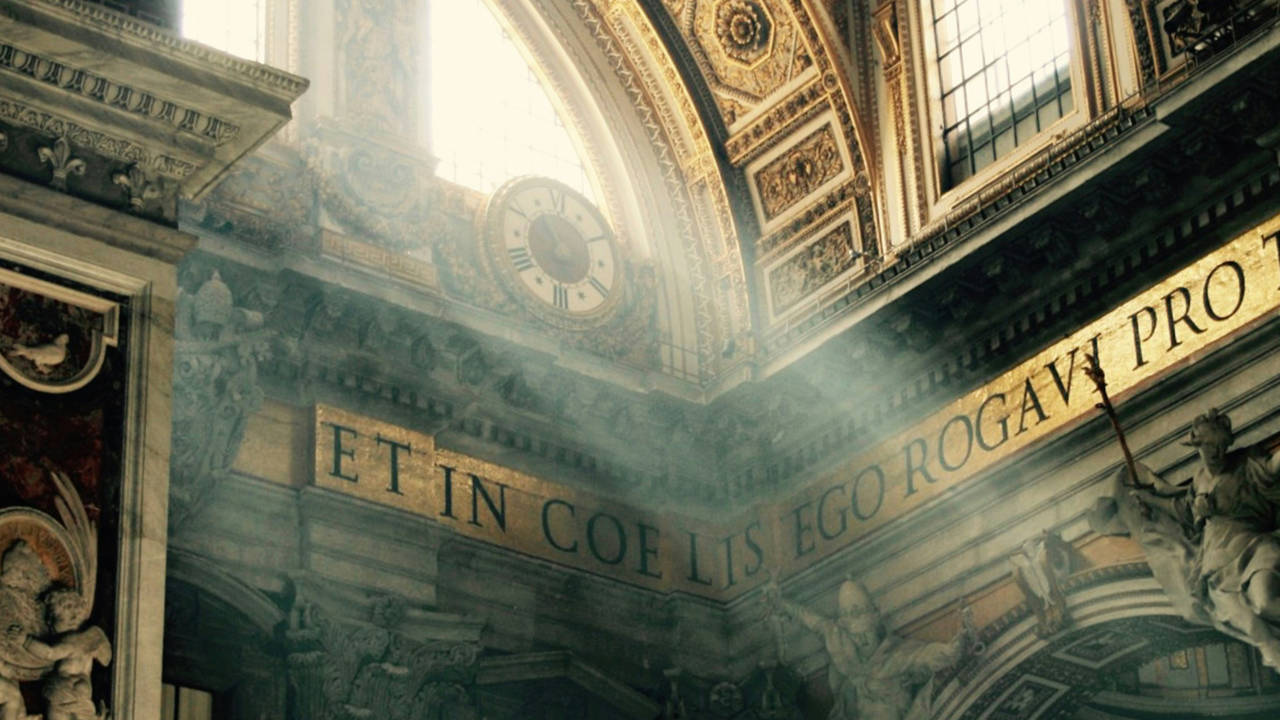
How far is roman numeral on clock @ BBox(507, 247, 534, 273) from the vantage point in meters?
21.0

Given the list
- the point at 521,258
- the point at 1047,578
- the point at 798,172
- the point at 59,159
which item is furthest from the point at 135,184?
the point at 798,172

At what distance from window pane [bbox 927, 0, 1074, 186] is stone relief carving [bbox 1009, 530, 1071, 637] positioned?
3583mm

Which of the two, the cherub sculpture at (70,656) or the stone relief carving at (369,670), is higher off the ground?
the stone relief carving at (369,670)

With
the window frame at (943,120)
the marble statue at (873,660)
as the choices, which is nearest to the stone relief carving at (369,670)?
the marble statue at (873,660)

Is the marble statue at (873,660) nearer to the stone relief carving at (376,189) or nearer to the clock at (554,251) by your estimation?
the clock at (554,251)

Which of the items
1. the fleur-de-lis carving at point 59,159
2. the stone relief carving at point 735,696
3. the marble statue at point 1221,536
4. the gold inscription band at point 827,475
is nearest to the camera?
the fleur-de-lis carving at point 59,159

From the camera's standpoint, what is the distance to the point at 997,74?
68.0ft

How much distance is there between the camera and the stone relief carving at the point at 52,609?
Answer: 11547 mm

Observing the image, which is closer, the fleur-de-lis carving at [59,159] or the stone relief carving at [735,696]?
the fleur-de-lis carving at [59,159]

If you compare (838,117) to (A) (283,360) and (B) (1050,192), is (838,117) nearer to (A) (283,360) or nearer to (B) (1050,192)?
(B) (1050,192)

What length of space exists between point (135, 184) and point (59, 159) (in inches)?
16.9

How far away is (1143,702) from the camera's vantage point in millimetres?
22516

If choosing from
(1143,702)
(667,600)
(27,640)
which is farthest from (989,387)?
(27,640)

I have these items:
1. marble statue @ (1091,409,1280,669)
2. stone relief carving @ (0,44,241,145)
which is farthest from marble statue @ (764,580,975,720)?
stone relief carving @ (0,44,241,145)
